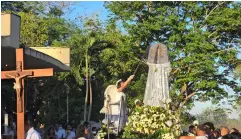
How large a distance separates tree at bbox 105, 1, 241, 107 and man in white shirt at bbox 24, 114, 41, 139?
729 inches

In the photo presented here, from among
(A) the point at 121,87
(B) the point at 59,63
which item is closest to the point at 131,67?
(B) the point at 59,63

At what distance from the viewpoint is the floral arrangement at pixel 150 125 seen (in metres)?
10.3

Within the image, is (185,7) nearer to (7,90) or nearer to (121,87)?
(7,90)

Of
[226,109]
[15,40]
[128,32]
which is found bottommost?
[226,109]

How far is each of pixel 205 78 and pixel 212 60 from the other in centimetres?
129

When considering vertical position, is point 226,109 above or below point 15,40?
below

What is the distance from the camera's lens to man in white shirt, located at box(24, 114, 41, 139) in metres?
7.67

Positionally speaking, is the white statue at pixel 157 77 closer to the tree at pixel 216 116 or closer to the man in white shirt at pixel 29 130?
the tree at pixel 216 116

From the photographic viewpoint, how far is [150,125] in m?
10.4

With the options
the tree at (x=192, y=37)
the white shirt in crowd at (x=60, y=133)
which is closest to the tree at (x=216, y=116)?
the tree at (x=192, y=37)

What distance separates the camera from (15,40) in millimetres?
11539

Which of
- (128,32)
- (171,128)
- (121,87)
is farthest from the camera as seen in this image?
(128,32)

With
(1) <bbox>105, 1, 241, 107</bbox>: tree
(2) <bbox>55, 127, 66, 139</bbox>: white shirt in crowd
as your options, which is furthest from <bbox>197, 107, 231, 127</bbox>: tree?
(2) <bbox>55, 127, 66, 139</bbox>: white shirt in crowd

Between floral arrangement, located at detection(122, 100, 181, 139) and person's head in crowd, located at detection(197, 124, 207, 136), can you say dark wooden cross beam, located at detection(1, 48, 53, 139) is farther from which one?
floral arrangement, located at detection(122, 100, 181, 139)
